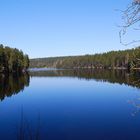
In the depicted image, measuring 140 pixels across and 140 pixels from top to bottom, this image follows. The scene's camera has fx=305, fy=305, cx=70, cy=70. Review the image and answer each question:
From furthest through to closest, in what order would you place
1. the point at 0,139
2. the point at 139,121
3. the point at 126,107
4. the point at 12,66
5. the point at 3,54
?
the point at 12,66 → the point at 3,54 → the point at 126,107 → the point at 139,121 → the point at 0,139

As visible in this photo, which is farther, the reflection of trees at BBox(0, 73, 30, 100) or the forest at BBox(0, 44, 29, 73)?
the forest at BBox(0, 44, 29, 73)

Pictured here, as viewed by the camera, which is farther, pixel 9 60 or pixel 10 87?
pixel 9 60

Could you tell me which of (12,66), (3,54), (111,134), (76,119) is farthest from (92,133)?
(12,66)

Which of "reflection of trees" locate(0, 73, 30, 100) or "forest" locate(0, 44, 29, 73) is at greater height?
"forest" locate(0, 44, 29, 73)

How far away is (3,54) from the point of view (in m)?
103

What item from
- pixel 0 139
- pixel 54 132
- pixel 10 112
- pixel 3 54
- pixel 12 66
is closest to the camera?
pixel 0 139

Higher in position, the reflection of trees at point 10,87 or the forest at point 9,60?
the forest at point 9,60

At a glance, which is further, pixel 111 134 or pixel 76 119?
pixel 76 119

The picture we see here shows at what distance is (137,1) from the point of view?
3.14 m

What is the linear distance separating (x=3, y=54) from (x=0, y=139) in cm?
8651

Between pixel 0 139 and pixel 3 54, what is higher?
pixel 3 54

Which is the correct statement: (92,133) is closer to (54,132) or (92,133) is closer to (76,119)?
(54,132)

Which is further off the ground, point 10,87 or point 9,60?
point 9,60

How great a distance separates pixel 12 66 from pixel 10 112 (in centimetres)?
8909
